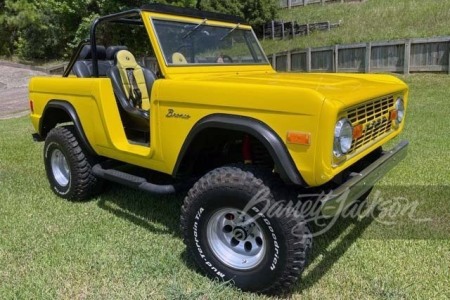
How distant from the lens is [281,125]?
101 inches

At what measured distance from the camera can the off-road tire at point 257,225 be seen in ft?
8.68

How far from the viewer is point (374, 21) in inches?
848

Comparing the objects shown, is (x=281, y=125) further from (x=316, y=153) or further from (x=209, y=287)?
(x=209, y=287)

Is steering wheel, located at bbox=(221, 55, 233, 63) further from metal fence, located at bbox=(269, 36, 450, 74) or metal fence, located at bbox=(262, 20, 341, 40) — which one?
metal fence, located at bbox=(262, 20, 341, 40)

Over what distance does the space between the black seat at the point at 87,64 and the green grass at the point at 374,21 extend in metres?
15.3

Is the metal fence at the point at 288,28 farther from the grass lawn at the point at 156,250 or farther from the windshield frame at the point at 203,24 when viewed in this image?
the windshield frame at the point at 203,24

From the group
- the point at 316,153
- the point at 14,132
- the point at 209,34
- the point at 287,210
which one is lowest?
the point at 14,132

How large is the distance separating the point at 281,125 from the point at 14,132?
761cm

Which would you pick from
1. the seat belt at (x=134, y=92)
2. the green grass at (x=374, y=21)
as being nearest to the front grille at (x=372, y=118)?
the seat belt at (x=134, y=92)

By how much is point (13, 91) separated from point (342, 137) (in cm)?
1781

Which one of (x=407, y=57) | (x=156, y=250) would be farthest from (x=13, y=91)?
(x=156, y=250)

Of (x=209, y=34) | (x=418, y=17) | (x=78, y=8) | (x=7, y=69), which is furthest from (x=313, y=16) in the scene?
(x=209, y=34)

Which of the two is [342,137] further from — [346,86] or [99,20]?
[99,20]

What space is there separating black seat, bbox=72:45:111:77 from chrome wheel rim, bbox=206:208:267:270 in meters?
2.30
